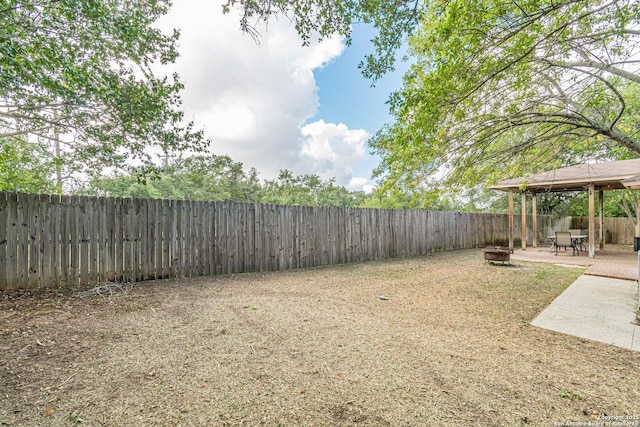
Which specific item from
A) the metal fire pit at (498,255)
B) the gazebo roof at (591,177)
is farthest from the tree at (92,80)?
the gazebo roof at (591,177)

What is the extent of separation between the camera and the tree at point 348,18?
10.9ft

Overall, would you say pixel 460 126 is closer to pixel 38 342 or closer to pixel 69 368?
pixel 69 368

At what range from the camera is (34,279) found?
4594 mm

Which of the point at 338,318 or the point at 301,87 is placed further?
the point at 301,87

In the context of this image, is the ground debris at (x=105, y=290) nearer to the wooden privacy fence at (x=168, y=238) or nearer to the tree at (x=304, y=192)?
the wooden privacy fence at (x=168, y=238)

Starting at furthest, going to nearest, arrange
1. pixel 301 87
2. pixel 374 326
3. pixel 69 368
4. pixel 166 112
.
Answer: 1. pixel 301 87
2. pixel 166 112
3. pixel 374 326
4. pixel 69 368

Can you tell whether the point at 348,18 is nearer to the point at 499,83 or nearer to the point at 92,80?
the point at 499,83

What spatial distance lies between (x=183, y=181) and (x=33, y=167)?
13316mm

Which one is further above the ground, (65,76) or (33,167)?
(65,76)

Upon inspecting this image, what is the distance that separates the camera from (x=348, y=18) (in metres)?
3.78

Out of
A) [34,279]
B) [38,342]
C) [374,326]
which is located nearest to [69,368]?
[38,342]

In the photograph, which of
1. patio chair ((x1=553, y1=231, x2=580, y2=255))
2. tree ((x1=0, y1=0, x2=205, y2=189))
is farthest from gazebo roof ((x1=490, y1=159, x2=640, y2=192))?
tree ((x1=0, y1=0, x2=205, y2=189))

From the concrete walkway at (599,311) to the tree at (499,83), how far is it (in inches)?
93.7

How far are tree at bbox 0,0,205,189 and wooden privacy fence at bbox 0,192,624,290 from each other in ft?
4.40
